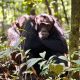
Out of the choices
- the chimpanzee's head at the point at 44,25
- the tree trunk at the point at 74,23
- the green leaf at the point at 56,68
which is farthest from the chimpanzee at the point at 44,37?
the green leaf at the point at 56,68

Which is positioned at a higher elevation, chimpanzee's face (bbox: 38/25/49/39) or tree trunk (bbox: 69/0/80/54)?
tree trunk (bbox: 69/0/80/54)

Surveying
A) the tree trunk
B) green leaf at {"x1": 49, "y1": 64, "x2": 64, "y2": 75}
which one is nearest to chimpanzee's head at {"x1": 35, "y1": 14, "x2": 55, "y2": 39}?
the tree trunk

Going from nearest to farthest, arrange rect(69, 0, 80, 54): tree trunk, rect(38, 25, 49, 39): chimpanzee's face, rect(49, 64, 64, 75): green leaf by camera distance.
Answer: rect(49, 64, 64, 75): green leaf < rect(69, 0, 80, 54): tree trunk < rect(38, 25, 49, 39): chimpanzee's face

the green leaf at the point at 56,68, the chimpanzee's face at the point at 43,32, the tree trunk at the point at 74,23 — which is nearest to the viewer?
the green leaf at the point at 56,68

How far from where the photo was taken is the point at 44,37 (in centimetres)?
368

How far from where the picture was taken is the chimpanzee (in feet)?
12.1

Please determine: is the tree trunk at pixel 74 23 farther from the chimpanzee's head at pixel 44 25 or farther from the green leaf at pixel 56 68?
the chimpanzee's head at pixel 44 25

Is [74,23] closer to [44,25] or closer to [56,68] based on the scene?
[56,68]

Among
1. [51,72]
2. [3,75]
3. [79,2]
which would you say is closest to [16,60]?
[3,75]

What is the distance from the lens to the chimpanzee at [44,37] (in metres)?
3.70

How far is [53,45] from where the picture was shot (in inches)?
150

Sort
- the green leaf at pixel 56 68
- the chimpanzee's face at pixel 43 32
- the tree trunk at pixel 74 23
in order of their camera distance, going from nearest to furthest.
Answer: the green leaf at pixel 56 68, the tree trunk at pixel 74 23, the chimpanzee's face at pixel 43 32

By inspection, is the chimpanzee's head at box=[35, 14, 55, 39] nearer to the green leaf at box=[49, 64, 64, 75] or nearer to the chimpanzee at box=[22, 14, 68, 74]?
the chimpanzee at box=[22, 14, 68, 74]

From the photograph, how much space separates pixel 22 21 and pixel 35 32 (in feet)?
0.73
